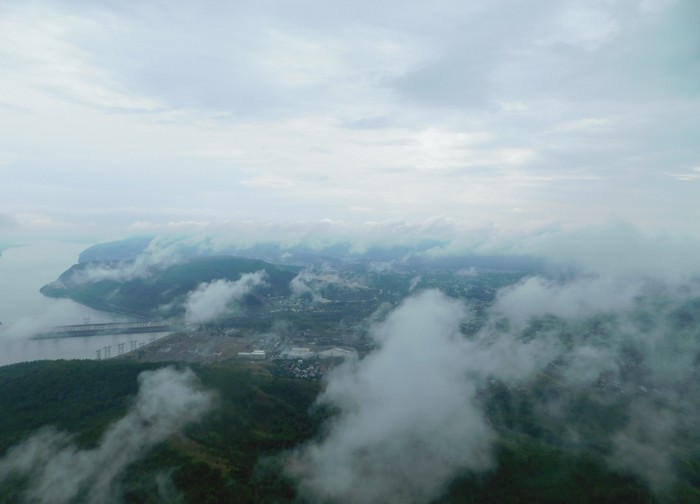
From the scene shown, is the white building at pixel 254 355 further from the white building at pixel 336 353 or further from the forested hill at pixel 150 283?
the forested hill at pixel 150 283

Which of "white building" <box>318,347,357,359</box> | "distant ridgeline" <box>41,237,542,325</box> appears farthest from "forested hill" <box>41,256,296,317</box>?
"white building" <box>318,347,357,359</box>

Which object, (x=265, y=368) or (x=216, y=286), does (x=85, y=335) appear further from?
(x=265, y=368)

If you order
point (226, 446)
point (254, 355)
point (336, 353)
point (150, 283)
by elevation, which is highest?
point (150, 283)

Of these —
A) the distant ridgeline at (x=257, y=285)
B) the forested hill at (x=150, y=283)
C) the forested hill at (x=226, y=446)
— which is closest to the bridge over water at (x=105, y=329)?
the distant ridgeline at (x=257, y=285)

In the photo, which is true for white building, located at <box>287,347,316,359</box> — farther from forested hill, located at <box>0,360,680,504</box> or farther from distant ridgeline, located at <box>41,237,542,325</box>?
distant ridgeline, located at <box>41,237,542,325</box>

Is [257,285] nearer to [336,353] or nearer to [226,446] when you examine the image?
[336,353]

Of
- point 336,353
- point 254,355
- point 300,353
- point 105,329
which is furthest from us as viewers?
point 105,329

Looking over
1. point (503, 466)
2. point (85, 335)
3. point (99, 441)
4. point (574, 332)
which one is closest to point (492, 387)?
point (503, 466)

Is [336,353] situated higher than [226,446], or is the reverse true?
[226,446]

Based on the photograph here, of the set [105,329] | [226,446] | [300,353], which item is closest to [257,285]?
[105,329]
